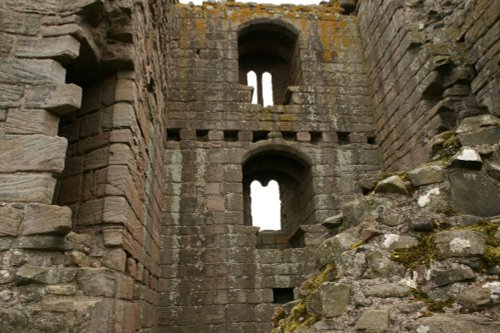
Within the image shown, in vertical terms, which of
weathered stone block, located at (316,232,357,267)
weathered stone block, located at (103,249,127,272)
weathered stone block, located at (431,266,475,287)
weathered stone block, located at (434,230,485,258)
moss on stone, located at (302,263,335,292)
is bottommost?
weathered stone block, located at (431,266,475,287)

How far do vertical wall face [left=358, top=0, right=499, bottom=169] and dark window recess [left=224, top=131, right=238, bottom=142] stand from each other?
3.00 metres

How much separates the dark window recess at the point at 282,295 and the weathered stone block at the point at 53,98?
511 cm

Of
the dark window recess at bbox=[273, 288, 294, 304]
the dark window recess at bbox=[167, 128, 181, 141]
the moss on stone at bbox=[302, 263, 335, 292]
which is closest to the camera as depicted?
the moss on stone at bbox=[302, 263, 335, 292]

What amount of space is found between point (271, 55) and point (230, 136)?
11.9 feet

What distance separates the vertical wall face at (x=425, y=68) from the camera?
234 inches

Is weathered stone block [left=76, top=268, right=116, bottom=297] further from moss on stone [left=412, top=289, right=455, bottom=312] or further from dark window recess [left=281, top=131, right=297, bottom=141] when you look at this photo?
dark window recess [left=281, top=131, right=297, bottom=141]

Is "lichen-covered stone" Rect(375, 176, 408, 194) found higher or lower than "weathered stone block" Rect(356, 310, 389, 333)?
higher

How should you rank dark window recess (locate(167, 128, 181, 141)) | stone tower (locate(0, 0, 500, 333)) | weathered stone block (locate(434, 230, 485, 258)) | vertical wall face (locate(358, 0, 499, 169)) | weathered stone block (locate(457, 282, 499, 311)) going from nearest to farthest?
weathered stone block (locate(457, 282, 499, 311)) → weathered stone block (locate(434, 230, 485, 258)) → stone tower (locate(0, 0, 500, 333)) → vertical wall face (locate(358, 0, 499, 169)) → dark window recess (locate(167, 128, 181, 141))

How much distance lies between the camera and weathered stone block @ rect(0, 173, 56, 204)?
3.54m

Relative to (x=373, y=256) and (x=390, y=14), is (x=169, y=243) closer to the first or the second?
(x=373, y=256)

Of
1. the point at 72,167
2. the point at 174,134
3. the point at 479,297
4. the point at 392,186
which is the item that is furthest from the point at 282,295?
the point at 479,297

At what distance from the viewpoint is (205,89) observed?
9133 mm

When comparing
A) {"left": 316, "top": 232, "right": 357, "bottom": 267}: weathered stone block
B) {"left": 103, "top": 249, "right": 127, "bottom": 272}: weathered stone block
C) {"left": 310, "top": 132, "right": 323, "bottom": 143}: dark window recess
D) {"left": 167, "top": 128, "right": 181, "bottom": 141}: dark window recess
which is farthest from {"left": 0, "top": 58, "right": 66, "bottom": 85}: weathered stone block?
{"left": 310, "top": 132, "right": 323, "bottom": 143}: dark window recess

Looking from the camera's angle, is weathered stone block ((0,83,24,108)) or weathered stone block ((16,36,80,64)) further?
weathered stone block ((16,36,80,64))
